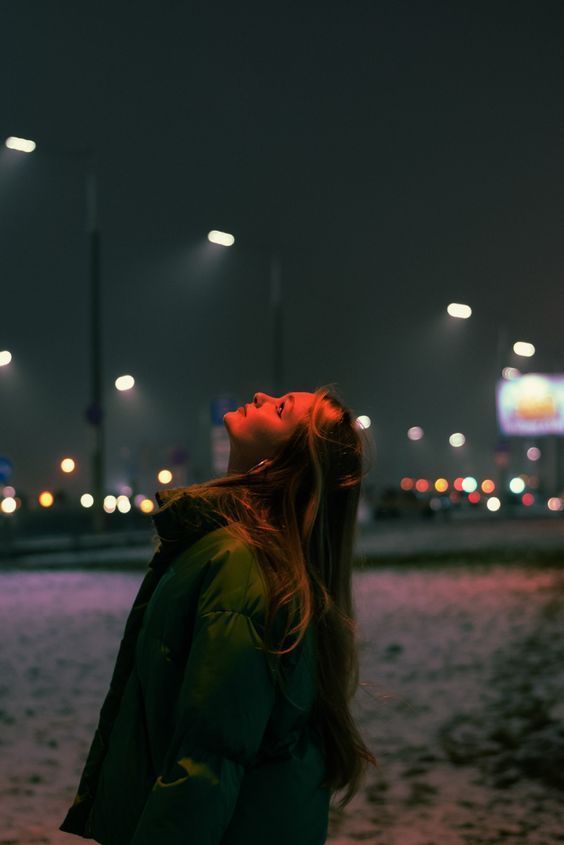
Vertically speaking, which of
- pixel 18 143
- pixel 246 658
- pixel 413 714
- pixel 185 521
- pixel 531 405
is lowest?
pixel 413 714

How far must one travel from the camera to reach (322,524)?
3131mm

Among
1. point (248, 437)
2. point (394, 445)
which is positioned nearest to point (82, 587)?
point (248, 437)

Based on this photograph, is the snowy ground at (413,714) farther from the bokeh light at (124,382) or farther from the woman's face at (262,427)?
the bokeh light at (124,382)

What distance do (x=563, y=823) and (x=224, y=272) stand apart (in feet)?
162

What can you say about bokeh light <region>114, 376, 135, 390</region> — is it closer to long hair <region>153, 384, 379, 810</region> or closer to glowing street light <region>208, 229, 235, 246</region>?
glowing street light <region>208, 229, 235, 246</region>

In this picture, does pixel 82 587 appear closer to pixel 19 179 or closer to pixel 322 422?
pixel 322 422

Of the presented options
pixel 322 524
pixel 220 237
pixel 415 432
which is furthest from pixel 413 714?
pixel 415 432

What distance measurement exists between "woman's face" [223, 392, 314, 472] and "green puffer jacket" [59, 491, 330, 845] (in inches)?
8.0

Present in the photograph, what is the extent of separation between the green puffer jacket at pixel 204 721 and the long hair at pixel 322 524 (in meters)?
0.06

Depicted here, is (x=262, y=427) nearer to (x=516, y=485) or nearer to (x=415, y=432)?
(x=516, y=485)

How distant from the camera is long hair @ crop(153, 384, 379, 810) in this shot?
3.04 meters

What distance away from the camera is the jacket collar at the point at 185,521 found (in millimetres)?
3006

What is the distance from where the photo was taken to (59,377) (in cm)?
5334

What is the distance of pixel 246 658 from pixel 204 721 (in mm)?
142
